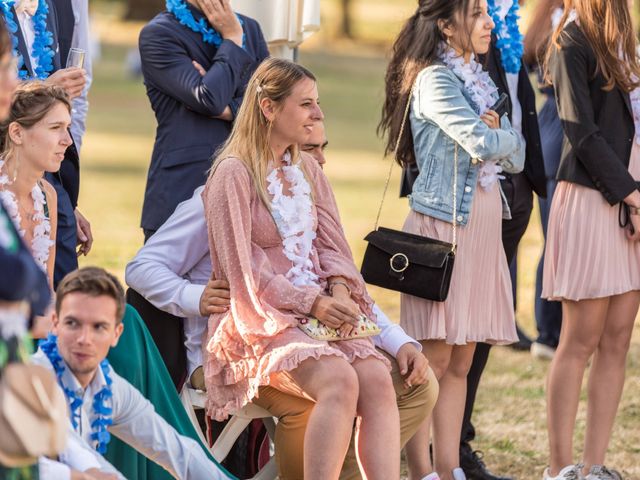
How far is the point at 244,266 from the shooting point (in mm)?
4016

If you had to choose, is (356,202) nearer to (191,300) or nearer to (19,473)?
(191,300)

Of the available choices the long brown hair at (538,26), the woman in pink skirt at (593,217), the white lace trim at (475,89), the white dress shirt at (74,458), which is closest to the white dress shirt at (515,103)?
the woman in pink skirt at (593,217)

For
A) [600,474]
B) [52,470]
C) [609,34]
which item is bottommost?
[600,474]

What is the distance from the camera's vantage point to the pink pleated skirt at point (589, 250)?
15.6 ft

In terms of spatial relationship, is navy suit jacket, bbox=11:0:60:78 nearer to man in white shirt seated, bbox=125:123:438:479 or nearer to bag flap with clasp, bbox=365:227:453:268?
man in white shirt seated, bbox=125:123:438:479

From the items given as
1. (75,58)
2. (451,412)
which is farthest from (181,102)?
(451,412)

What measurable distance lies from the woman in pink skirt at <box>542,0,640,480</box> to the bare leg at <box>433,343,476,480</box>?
1.26 feet

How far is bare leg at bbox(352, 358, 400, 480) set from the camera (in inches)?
152

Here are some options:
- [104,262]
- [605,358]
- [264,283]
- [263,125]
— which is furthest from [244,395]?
[104,262]

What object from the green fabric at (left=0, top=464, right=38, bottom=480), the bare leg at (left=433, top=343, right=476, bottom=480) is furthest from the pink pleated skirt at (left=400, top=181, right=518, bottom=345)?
the green fabric at (left=0, top=464, right=38, bottom=480)

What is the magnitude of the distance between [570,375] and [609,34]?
1270 millimetres

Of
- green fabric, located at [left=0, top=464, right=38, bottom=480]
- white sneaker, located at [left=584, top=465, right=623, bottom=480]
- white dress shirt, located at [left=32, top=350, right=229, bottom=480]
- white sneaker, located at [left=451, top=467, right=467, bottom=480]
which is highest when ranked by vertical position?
green fabric, located at [left=0, top=464, right=38, bottom=480]

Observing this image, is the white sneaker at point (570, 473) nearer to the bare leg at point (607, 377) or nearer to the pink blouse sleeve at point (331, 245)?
the bare leg at point (607, 377)

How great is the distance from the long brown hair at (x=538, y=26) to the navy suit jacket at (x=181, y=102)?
152cm
